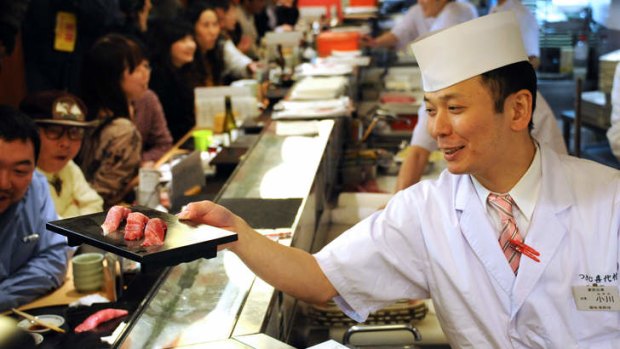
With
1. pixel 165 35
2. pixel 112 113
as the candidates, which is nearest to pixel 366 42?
pixel 165 35

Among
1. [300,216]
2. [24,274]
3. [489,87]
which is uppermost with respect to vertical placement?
[489,87]

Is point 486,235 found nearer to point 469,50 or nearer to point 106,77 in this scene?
point 469,50

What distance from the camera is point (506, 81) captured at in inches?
77.4

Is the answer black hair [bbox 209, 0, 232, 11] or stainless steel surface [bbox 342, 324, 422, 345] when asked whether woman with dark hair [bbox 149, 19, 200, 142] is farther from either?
stainless steel surface [bbox 342, 324, 422, 345]

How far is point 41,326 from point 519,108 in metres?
1.56

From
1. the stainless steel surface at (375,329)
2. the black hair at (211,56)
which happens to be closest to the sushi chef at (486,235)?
the stainless steel surface at (375,329)

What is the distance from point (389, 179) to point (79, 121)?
1753mm

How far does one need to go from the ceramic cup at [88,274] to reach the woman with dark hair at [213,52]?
4.28 metres

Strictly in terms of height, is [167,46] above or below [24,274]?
above

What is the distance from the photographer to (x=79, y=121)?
3.77m

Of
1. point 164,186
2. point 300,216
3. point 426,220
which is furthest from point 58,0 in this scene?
point 426,220

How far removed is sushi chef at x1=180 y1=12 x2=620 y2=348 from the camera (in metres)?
1.93

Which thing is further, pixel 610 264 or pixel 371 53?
pixel 371 53

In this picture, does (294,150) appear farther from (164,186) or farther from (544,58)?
(544,58)
